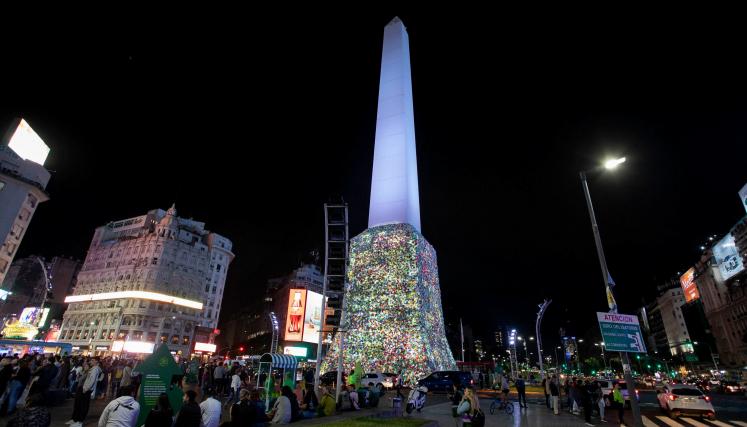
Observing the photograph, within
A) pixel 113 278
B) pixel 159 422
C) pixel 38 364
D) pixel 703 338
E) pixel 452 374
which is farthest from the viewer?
pixel 703 338

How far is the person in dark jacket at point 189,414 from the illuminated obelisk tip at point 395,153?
81.3ft

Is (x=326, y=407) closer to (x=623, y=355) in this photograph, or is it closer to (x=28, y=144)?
(x=623, y=355)

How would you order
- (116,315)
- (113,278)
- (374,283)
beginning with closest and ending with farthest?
1. (374,283)
2. (116,315)
3. (113,278)

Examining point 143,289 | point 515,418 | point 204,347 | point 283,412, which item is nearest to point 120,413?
point 283,412

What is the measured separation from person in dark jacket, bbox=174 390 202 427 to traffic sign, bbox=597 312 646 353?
362 inches

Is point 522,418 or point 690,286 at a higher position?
point 690,286

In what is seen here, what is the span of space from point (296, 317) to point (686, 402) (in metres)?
54.2

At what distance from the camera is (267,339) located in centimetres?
9725

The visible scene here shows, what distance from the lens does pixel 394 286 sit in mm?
27609

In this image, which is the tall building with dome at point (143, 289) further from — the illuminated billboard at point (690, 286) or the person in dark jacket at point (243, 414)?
the illuminated billboard at point (690, 286)

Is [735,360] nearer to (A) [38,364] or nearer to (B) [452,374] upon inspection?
(B) [452,374]

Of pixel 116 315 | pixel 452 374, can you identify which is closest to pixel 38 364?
pixel 452 374

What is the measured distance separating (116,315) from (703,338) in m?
134

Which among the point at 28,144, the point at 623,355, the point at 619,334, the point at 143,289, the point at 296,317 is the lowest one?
the point at 623,355
